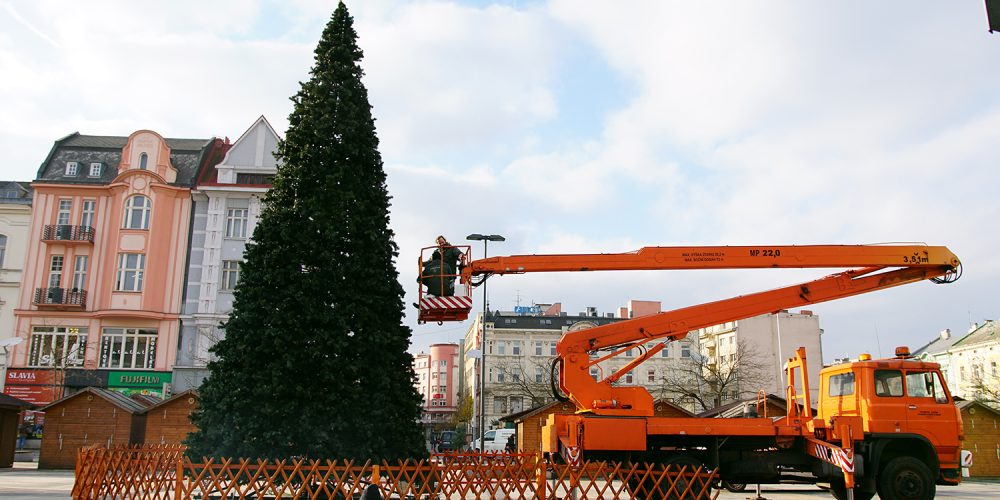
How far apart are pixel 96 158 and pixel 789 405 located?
45.0 metres

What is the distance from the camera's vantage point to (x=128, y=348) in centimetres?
4512

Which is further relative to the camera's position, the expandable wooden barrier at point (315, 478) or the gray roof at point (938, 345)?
the gray roof at point (938, 345)

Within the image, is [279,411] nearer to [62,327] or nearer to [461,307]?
[461,307]

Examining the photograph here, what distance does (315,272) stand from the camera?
1545 centimetres

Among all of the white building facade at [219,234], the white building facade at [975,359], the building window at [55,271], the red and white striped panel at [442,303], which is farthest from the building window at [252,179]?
the white building facade at [975,359]

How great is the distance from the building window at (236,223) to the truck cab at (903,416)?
37.3 meters

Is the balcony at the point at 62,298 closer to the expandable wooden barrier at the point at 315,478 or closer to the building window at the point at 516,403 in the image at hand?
the expandable wooden barrier at the point at 315,478

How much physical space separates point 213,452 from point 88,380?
114ft

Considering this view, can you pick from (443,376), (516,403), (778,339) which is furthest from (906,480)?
(443,376)

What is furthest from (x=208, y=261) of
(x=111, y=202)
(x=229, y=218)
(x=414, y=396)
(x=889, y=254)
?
(x=889, y=254)

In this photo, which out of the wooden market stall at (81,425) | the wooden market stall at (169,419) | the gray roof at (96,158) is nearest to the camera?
the wooden market stall at (169,419)

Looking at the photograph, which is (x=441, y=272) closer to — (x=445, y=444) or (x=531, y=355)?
(x=445, y=444)

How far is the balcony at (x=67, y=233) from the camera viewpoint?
45594 millimetres

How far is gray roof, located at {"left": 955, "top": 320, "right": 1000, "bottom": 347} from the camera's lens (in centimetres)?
6812
